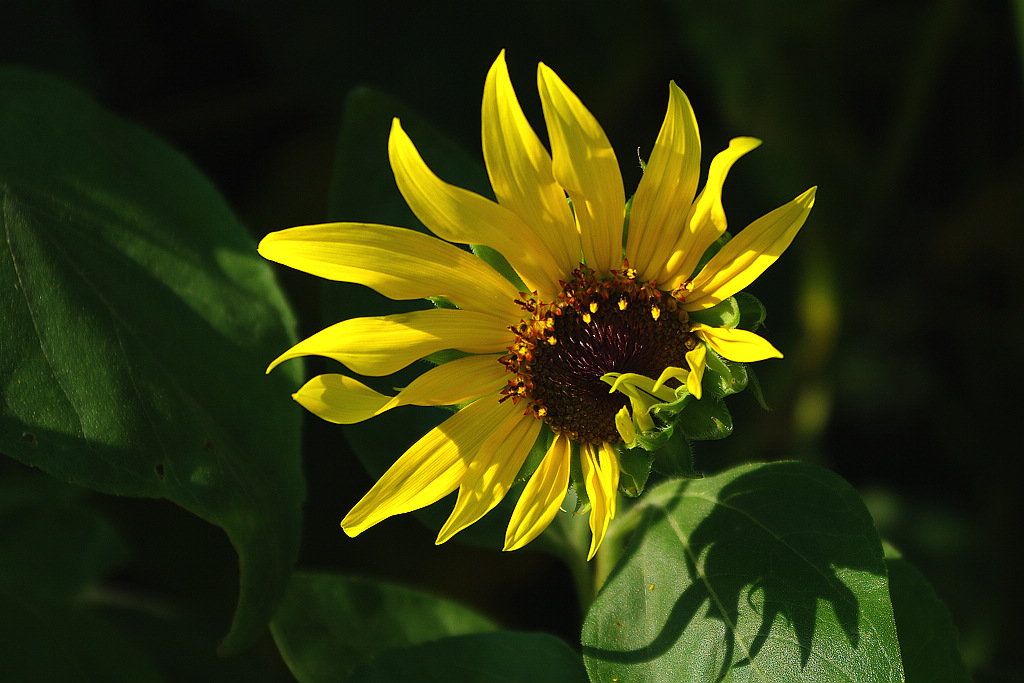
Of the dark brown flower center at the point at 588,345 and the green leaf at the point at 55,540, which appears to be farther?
the green leaf at the point at 55,540

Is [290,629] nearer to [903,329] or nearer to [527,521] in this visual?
[527,521]

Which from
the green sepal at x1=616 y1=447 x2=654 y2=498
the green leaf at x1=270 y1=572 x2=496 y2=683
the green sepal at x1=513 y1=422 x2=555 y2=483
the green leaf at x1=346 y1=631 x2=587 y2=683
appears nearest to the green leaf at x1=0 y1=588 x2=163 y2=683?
the green leaf at x1=270 y1=572 x2=496 y2=683

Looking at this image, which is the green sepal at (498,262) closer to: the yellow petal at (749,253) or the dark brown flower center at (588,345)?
the dark brown flower center at (588,345)

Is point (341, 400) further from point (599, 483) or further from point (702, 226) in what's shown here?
point (702, 226)

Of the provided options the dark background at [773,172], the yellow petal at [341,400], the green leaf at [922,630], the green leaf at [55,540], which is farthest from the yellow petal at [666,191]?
the green leaf at [55,540]

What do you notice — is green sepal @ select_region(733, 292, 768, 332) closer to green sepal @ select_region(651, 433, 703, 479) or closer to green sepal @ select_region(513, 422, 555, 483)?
green sepal @ select_region(651, 433, 703, 479)

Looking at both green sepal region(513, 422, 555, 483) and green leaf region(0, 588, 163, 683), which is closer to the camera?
green sepal region(513, 422, 555, 483)
